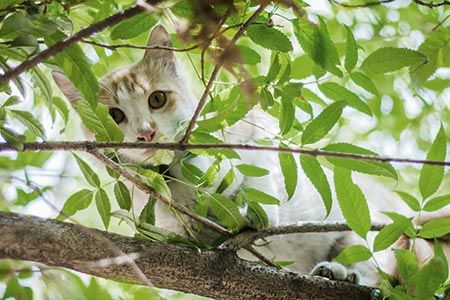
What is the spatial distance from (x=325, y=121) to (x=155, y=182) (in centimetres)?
45

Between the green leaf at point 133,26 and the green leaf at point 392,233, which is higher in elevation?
the green leaf at point 133,26

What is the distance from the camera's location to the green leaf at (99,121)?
1.62 metres

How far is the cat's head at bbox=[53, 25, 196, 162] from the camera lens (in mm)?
2578

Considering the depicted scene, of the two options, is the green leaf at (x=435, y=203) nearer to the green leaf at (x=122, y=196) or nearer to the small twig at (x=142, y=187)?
the small twig at (x=142, y=187)

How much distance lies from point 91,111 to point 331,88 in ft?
2.09

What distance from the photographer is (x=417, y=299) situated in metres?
1.50

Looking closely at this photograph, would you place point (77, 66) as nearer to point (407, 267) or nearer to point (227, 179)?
point (227, 179)

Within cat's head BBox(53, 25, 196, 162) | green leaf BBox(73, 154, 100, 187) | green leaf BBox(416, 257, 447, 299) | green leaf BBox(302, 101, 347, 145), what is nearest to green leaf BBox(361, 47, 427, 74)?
green leaf BBox(302, 101, 347, 145)

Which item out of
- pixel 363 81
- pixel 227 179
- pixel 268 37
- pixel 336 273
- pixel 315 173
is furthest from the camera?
pixel 336 273

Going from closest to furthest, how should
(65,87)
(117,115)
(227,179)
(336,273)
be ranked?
(227,179) < (336,273) < (65,87) < (117,115)

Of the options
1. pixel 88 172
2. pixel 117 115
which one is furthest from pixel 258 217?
pixel 117 115

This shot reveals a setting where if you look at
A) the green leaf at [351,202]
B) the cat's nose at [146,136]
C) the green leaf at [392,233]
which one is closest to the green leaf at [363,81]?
the green leaf at [351,202]

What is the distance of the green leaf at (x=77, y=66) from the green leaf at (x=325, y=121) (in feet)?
1.73

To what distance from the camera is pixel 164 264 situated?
169 cm
